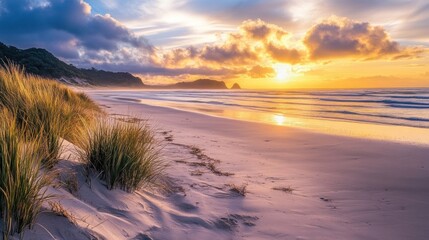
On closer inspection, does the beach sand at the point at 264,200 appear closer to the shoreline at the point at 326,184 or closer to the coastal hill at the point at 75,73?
the shoreline at the point at 326,184

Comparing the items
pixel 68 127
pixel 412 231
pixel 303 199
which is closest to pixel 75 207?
pixel 68 127

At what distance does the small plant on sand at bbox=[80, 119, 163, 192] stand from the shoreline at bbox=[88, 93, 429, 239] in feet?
3.14

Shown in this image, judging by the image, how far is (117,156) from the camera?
4297 mm

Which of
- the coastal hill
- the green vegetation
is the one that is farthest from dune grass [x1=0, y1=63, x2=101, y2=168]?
the coastal hill

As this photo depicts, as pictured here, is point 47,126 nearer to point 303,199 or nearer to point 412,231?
point 303,199

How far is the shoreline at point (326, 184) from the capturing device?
4203 mm

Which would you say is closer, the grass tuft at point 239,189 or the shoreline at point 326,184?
the shoreline at point 326,184

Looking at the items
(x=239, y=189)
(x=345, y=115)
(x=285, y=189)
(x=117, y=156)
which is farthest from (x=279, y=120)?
(x=117, y=156)

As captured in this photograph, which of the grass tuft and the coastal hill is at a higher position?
the coastal hill

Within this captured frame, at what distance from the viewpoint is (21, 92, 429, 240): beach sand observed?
11.6 ft

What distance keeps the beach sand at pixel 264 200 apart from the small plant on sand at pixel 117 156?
176 millimetres

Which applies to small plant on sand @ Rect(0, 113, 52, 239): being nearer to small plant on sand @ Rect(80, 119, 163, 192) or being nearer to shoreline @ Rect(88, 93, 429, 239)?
small plant on sand @ Rect(80, 119, 163, 192)

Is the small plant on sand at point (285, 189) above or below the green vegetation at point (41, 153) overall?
below

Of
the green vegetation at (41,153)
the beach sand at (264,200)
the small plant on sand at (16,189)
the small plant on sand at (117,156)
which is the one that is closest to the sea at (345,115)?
the beach sand at (264,200)
